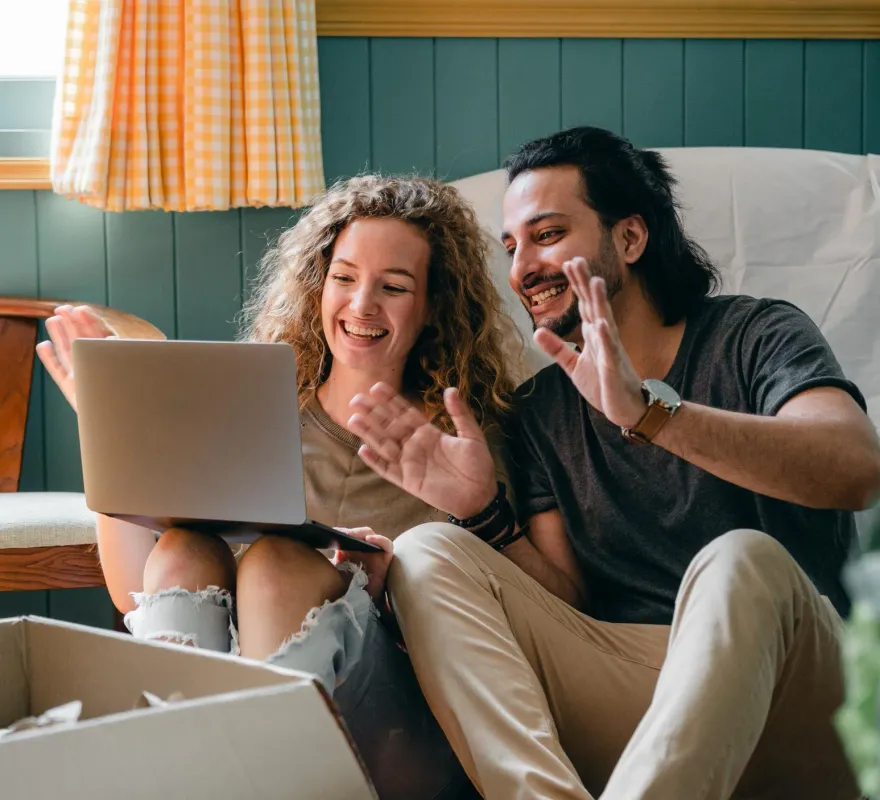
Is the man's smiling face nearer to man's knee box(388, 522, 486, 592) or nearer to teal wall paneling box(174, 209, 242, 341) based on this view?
man's knee box(388, 522, 486, 592)

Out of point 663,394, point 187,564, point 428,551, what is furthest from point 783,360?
point 187,564

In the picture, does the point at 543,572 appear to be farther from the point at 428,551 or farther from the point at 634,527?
the point at 428,551

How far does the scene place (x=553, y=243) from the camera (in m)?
1.61

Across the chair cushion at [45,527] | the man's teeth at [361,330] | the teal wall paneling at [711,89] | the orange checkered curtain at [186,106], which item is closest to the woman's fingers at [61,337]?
the chair cushion at [45,527]

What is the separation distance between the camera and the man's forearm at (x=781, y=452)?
3.95 feet

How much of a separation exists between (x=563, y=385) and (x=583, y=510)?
20cm

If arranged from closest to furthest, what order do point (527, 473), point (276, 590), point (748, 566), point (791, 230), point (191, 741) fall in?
1. point (191, 741)
2. point (748, 566)
3. point (276, 590)
4. point (527, 473)
5. point (791, 230)

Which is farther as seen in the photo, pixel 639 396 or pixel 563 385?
pixel 563 385

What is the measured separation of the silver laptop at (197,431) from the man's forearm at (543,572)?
13.5 inches

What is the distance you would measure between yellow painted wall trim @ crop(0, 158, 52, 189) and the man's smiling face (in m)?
1.02

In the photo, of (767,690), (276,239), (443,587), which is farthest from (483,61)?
(767,690)

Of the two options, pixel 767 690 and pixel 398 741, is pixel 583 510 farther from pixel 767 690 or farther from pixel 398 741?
pixel 767 690

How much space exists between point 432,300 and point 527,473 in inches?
12.8

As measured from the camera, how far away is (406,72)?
2.20 metres
